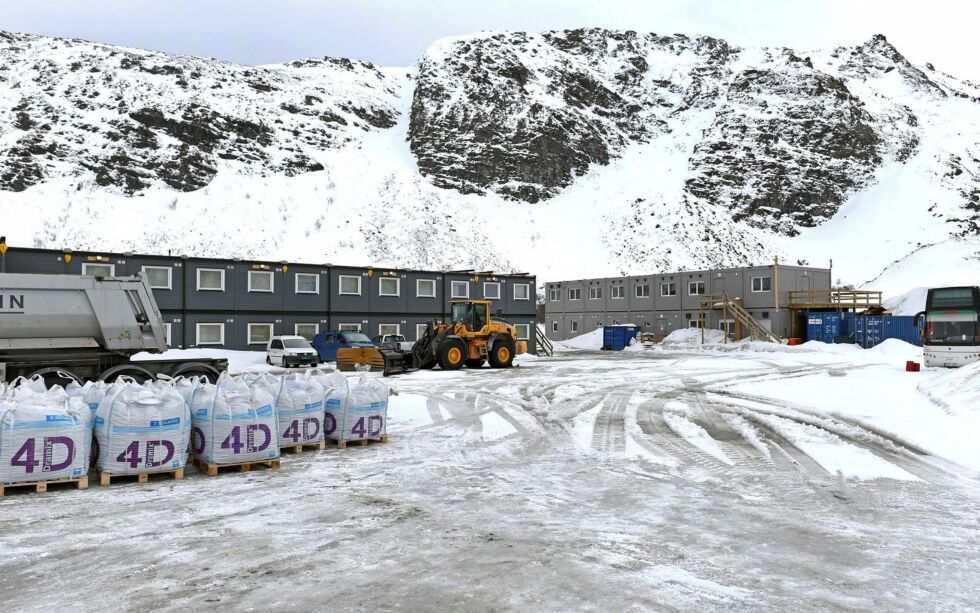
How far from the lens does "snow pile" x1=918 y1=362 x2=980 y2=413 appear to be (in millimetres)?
13031

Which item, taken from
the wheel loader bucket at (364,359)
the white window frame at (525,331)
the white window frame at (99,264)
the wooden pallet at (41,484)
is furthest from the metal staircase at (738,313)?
the wooden pallet at (41,484)

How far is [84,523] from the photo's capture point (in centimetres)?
656

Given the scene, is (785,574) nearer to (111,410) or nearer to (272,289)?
(111,410)

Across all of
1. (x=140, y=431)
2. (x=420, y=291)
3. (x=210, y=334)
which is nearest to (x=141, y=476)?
(x=140, y=431)

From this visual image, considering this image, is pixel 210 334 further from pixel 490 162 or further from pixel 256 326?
pixel 490 162

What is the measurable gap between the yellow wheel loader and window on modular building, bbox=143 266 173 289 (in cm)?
787

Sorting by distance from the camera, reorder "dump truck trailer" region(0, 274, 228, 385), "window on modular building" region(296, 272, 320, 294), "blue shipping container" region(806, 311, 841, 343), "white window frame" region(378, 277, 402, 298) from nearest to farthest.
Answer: "dump truck trailer" region(0, 274, 228, 385) < "window on modular building" region(296, 272, 320, 294) < "white window frame" region(378, 277, 402, 298) < "blue shipping container" region(806, 311, 841, 343)

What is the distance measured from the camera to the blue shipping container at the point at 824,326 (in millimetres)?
38062

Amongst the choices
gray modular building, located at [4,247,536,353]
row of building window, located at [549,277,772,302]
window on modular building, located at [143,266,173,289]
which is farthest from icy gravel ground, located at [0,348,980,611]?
row of building window, located at [549,277,772,302]

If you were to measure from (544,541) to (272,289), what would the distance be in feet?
85.4

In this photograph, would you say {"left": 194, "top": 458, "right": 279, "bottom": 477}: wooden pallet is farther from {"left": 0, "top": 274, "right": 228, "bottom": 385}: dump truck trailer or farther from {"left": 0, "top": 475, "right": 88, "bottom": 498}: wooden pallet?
{"left": 0, "top": 274, "right": 228, "bottom": 385}: dump truck trailer

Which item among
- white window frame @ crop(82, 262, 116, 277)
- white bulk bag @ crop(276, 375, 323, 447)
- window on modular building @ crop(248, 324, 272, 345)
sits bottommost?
white bulk bag @ crop(276, 375, 323, 447)

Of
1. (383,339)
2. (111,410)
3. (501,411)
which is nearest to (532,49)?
(383,339)

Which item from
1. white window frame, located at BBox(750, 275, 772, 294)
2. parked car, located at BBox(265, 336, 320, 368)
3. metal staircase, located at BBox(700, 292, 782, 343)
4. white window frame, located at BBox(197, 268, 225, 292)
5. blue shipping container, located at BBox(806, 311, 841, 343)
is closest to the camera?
parked car, located at BBox(265, 336, 320, 368)
